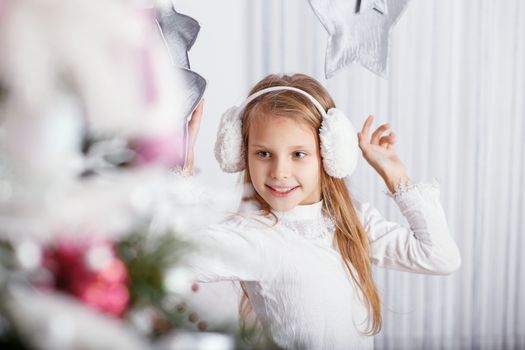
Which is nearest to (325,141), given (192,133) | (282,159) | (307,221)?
(282,159)

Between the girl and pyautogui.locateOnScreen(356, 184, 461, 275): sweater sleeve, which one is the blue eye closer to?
the girl

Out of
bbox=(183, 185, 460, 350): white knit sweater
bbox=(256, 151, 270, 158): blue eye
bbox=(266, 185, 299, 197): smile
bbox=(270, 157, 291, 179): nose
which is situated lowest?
bbox=(183, 185, 460, 350): white knit sweater

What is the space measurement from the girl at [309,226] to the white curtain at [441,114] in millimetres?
915

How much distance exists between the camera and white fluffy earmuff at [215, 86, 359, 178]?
1.43m

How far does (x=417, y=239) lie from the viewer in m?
1.57

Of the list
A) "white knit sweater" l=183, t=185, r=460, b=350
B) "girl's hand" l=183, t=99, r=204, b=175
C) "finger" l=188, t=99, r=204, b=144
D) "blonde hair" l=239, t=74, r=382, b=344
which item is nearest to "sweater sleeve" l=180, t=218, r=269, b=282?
"white knit sweater" l=183, t=185, r=460, b=350

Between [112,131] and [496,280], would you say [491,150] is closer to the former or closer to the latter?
[496,280]

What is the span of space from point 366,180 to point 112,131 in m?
2.31

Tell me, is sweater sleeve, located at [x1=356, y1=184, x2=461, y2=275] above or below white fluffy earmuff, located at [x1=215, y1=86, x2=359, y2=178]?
below

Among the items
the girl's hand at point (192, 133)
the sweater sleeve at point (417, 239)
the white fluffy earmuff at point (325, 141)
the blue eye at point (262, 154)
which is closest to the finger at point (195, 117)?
the girl's hand at point (192, 133)

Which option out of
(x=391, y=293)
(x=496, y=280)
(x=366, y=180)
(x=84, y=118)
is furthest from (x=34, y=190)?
(x=496, y=280)

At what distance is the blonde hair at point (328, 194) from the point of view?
1.46m

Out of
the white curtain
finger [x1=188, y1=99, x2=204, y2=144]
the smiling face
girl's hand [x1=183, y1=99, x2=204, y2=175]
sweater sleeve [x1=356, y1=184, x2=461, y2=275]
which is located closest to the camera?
the smiling face

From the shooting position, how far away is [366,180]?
262 cm
